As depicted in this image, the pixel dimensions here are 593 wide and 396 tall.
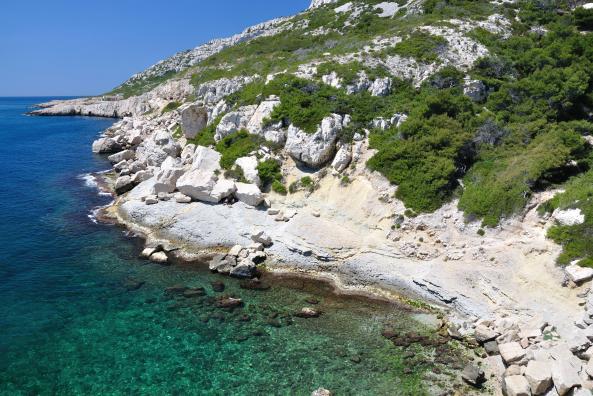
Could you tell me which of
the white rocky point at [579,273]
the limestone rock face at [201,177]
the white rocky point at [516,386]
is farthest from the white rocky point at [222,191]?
the white rocky point at [579,273]

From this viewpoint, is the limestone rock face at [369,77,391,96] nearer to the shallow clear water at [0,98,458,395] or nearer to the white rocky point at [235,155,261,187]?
the white rocky point at [235,155,261,187]

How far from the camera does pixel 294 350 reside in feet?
66.7

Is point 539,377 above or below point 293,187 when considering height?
below

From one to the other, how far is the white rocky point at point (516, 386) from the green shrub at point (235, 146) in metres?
27.8

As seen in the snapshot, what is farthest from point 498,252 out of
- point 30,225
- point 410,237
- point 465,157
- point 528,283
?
point 30,225

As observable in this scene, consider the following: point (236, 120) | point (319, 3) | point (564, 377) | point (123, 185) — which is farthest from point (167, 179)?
point (319, 3)

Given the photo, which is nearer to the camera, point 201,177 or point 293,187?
point 293,187

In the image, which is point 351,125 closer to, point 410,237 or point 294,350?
point 410,237

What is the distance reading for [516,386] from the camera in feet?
→ 55.5

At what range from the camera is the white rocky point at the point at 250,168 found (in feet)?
116

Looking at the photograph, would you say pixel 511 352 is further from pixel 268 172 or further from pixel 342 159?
pixel 268 172

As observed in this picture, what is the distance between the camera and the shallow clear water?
59.6 feet

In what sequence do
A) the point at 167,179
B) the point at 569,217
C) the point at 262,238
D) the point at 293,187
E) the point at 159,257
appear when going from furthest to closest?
the point at 167,179 → the point at 293,187 → the point at 262,238 → the point at 159,257 → the point at 569,217

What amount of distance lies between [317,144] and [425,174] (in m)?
9.66
